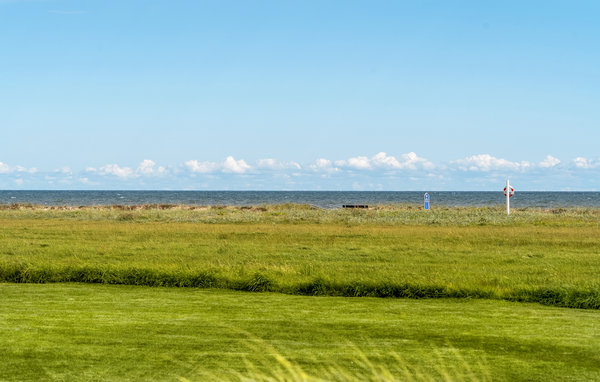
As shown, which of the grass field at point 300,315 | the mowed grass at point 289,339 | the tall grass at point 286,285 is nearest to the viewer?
the mowed grass at point 289,339

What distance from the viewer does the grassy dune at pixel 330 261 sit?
35.4ft

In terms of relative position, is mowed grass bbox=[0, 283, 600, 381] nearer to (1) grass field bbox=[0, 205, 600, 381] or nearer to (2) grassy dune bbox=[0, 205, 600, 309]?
(1) grass field bbox=[0, 205, 600, 381]

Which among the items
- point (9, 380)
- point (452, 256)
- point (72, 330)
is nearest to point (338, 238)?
point (452, 256)

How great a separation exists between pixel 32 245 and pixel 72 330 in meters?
11.7

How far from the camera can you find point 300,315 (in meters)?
8.55

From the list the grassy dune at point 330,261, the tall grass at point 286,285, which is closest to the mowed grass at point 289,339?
the tall grass at point 286,285

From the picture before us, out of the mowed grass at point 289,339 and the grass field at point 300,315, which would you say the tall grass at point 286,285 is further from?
the mowed grass at point 289,339

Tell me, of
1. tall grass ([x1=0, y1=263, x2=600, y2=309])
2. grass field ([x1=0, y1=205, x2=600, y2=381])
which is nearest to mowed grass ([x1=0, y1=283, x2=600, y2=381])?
grass field ([x1=0, y1=205, x2=600, y2=381])

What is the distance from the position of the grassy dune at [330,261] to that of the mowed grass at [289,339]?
0.80m

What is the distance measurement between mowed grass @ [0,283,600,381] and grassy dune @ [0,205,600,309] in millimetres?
800

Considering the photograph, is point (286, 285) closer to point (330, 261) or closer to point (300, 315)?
point (300, 315)

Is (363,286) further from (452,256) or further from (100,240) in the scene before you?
(100,240)

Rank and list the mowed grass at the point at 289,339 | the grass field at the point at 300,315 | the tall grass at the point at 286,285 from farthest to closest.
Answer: the tall grass at the point at 286,285, the grass field at the point at 300,315, the mowed grass at the point at 289,339

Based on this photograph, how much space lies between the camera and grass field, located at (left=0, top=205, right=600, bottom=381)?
19.8 feet
